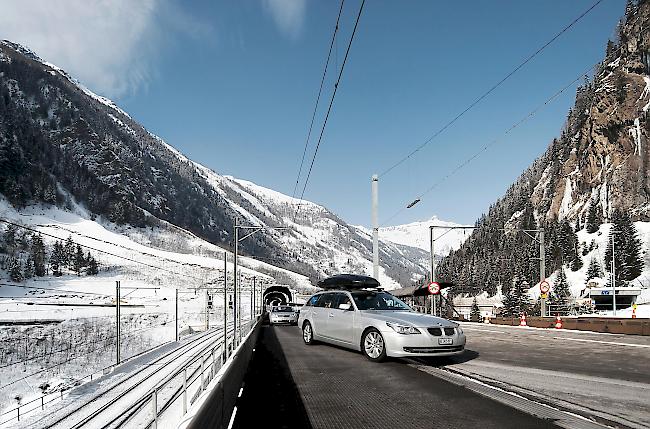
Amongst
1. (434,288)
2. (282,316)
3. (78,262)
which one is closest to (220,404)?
(434,288)

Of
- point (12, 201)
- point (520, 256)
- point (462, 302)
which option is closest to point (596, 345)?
point (520, 256)

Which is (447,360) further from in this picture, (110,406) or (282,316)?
(282,316)

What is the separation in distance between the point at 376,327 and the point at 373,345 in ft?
1.26

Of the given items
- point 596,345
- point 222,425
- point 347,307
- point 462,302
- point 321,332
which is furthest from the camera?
point 462,302

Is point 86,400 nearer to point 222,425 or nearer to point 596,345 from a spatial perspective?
point 222,425

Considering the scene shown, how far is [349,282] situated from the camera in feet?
58.2

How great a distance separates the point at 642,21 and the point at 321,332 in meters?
150

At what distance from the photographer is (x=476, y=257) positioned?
481ft

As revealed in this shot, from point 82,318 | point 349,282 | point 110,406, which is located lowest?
point 110,406

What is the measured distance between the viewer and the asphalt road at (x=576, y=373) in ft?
21.7

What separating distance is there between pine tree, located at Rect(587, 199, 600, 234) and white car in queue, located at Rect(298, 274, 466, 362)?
378 ft

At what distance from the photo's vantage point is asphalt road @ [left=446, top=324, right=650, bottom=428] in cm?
661

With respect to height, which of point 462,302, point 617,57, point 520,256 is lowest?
point 462,302

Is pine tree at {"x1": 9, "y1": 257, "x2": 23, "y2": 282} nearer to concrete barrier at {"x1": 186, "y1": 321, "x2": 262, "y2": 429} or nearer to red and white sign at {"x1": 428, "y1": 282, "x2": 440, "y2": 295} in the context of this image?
red and white sign at {"x1": 428, "y1": 282, "x2": 440, "y2": 295}
